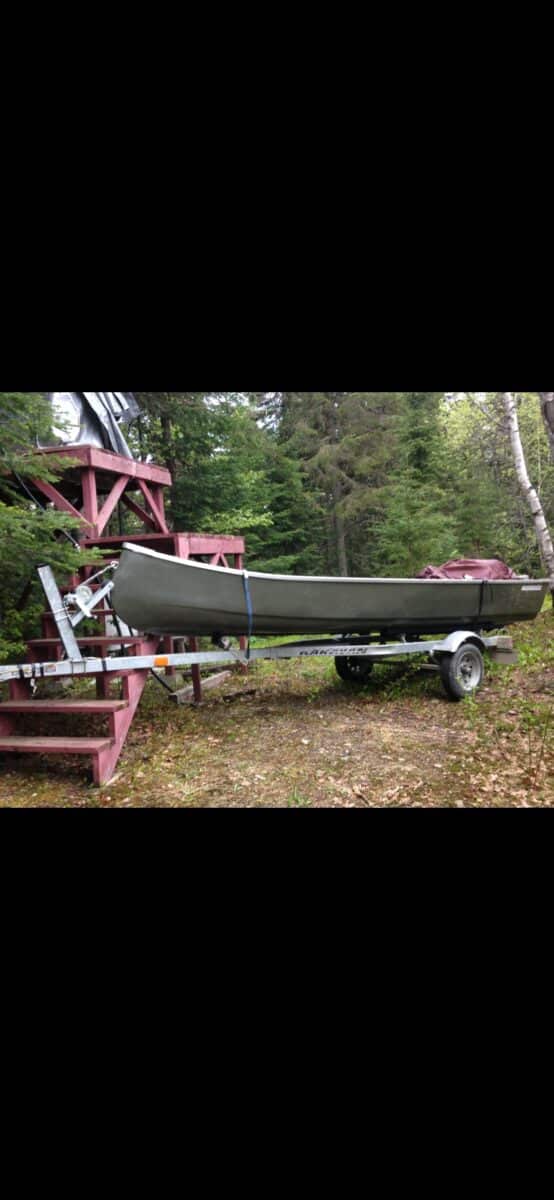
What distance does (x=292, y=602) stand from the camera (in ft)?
14.4

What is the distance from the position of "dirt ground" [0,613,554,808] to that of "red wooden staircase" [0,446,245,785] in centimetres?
26

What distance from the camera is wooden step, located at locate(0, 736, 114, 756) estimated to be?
11.0 feet

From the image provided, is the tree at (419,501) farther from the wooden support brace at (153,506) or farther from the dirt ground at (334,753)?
the wooden support brace at (153,506)

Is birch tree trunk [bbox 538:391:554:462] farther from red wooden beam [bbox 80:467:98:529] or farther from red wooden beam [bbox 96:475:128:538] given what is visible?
red wooden beam [bbox 80:467:98:529]

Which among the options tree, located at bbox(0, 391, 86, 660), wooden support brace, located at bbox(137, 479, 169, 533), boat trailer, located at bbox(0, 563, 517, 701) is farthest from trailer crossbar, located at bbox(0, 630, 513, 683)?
wooden support brace, located at bbox(137, 479, 169, 533)

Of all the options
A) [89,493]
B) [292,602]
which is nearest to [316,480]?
[89,493]

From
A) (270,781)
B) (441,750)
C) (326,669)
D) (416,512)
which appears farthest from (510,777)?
(416,512)

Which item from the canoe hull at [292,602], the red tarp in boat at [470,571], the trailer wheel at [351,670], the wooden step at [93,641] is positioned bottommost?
the trailer wheel at [351,670]

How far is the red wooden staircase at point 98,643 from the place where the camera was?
3.55 metres

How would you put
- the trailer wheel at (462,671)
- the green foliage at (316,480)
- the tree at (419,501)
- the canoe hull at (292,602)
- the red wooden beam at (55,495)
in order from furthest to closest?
the tree at (419,501)
the trailer wheel at (462,671)
the red wooden beam at (55,495)
the green foliage at (316,480)
the canoe hull at (292,602)

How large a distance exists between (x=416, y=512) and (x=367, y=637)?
4011 mm

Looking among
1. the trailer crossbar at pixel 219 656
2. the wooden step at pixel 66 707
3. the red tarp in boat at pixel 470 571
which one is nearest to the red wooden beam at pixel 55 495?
the trailer crossbar at pixel 219 656

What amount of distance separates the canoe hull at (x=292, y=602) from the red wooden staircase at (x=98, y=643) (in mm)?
423

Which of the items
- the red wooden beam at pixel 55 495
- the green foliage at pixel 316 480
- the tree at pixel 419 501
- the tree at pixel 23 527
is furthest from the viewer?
the tree at pixel 419 501
